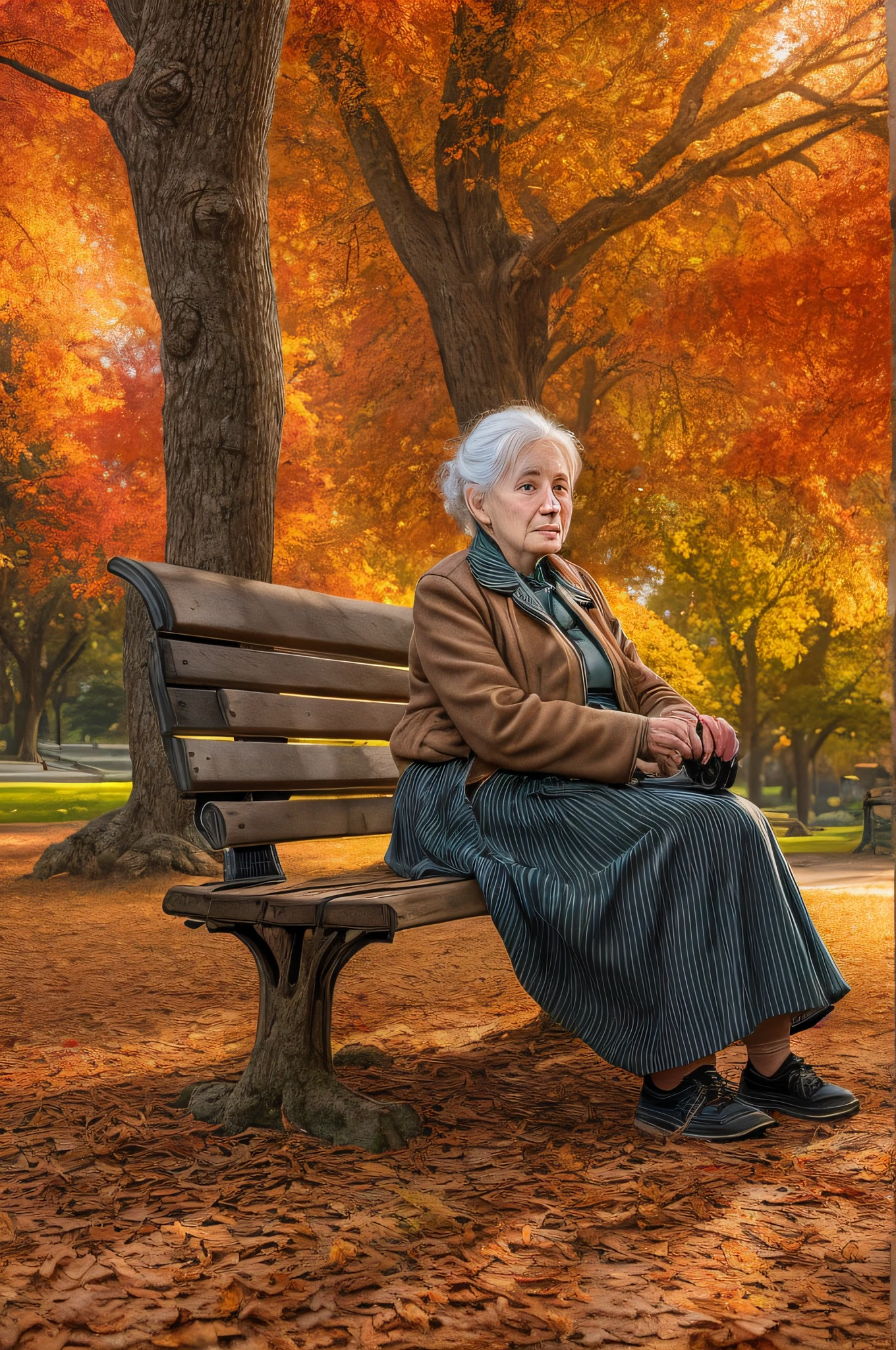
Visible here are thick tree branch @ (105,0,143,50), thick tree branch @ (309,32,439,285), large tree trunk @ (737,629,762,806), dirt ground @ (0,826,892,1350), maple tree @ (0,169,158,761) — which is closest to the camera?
dirt ground @ (0,826,892,1350)

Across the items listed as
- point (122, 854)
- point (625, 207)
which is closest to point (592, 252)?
point (625, 207)

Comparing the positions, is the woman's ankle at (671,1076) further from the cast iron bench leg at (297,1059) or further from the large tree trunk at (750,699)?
the large tree trunk at (750,699)

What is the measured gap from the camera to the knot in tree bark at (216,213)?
5.26 metres

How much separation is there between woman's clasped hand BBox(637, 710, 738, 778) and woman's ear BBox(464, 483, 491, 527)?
810 mm

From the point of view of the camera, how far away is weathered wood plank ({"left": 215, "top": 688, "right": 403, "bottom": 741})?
326cm

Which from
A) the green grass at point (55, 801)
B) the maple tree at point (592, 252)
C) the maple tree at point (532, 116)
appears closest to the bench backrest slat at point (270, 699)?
the maple tree at point (592, 252)

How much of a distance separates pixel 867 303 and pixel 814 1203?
9513 mm

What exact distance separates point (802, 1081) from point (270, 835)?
1506 millimetres

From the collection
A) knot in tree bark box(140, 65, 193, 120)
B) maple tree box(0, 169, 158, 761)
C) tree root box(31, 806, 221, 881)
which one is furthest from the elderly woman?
maple tree box(0, 169, 158, 761)

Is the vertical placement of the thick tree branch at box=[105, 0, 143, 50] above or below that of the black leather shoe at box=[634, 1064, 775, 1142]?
above

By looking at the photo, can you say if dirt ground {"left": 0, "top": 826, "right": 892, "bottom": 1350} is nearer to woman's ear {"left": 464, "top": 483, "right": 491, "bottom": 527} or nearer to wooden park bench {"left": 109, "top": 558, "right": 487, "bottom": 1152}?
wooden park bench {"left": 109, "top": 558, "right": 487, "bottom": 1152}

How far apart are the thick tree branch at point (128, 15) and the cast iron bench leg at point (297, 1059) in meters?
5.68

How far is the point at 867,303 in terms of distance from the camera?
10508mm

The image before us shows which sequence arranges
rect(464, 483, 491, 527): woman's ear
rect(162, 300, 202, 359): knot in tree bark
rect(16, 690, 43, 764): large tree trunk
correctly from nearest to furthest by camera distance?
rect(464, 483, 491, 527): woman's ear, rect(162, 300, 202, 359): knot in tree bark, rect(16, 690, 43, 764): large tree trunk
